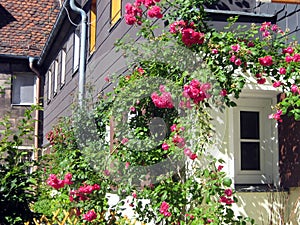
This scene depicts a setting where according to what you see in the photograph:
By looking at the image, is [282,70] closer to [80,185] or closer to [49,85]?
[80,185]

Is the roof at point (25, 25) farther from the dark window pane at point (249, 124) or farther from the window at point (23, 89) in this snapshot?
the dark window pane at point (249, 124)

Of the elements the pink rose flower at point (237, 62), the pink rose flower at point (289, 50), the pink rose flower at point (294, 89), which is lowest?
the pink rose flower at point (294, 89)

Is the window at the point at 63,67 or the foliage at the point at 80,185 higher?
the window at the point at 63,67

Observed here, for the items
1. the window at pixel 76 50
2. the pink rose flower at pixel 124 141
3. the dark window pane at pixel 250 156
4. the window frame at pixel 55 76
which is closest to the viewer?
the pink rose flower at pixel 124 141

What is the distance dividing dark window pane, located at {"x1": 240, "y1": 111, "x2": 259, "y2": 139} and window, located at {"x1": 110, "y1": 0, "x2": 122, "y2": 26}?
329 cm

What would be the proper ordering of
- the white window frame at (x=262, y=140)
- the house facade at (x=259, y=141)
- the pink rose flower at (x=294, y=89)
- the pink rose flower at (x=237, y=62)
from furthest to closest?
the white window frame at (x=262, y=140), the house facade at (x=259, y=141), the pink rose flower at (x=237, y=62), the pink rose flower at (x=294, y=89)

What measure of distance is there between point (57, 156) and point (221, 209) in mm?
3154

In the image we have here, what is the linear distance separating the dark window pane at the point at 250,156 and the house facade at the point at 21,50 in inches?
424

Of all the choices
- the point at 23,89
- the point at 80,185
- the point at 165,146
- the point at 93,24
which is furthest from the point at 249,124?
the point at 23,89

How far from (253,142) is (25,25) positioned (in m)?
12.6

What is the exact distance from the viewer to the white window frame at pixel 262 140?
5.60m

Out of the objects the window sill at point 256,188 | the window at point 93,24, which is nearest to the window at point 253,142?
the window sill at point 256,188

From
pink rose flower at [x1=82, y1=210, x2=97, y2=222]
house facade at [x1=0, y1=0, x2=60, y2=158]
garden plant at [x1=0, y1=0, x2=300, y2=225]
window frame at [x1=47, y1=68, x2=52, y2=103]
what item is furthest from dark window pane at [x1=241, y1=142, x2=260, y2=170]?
house facade at [x1=0, y1=0, x2=60, y2=158]

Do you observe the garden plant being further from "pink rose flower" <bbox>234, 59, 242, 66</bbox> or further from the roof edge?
the roof edge
